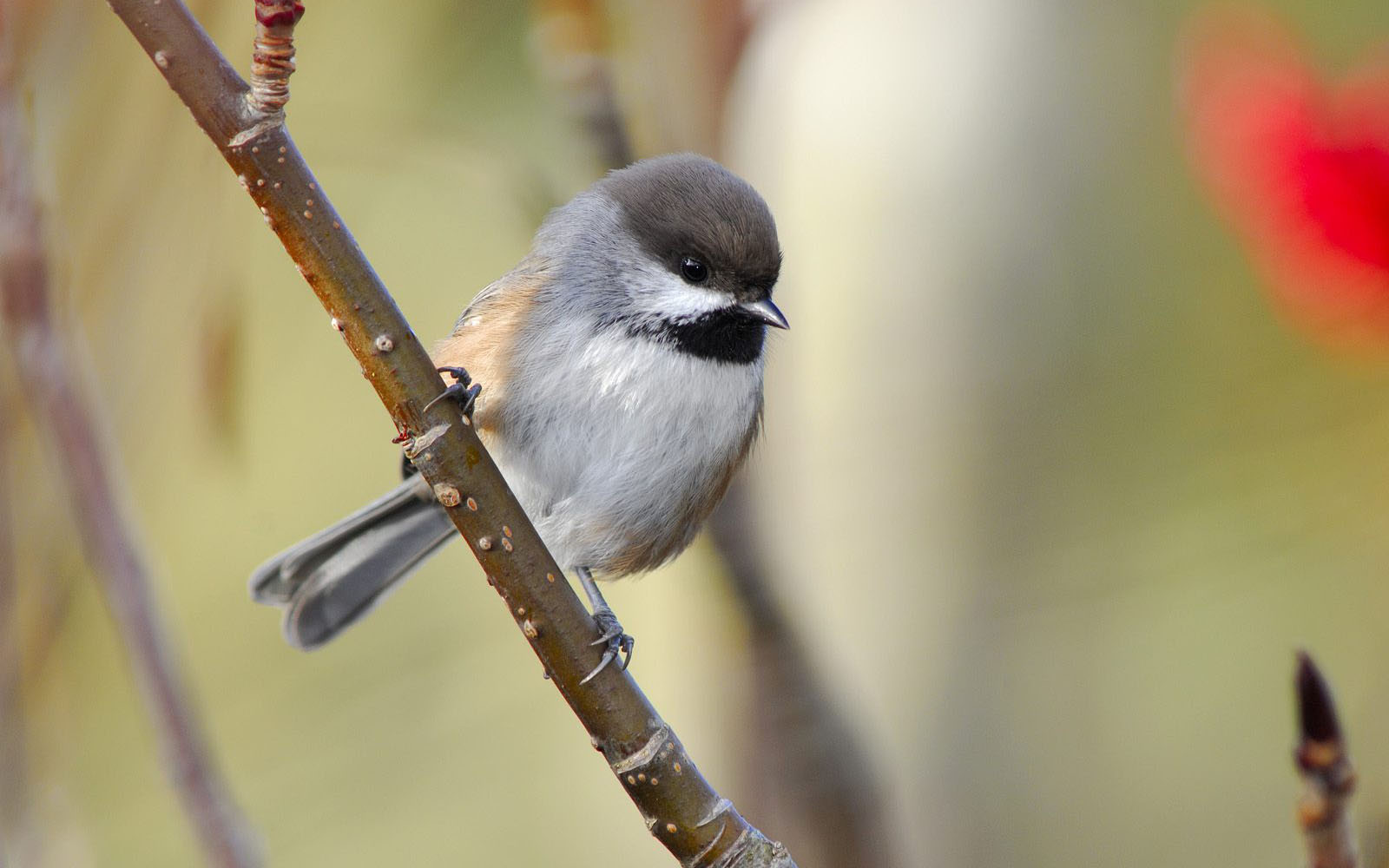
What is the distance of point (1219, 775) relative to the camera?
12.6ft

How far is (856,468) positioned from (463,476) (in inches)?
92.3

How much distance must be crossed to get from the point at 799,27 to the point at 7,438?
5.39ft

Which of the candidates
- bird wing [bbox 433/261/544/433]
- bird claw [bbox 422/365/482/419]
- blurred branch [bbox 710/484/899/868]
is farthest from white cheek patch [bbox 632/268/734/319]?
bird claw [bbox 422/365/482/419]

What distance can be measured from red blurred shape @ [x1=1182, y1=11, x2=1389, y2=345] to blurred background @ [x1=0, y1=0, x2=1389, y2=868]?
32 centimetres

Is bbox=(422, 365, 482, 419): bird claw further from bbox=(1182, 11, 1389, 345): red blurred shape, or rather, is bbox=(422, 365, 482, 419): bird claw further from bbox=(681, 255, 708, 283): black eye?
bbox=(1182, 11, 1389, 345): red blurred shape

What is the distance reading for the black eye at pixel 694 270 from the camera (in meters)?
2.08

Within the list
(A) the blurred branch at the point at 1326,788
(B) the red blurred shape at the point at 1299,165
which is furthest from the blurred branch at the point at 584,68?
(A) the blurred branch at the point at 1326,788

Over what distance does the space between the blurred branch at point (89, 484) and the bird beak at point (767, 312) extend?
1.07m

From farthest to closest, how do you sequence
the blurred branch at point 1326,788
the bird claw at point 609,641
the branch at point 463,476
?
the bird claw at point 609,641 → the branch at point 463,476 → the blurred branch at point 1326,788

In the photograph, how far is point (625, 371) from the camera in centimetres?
199

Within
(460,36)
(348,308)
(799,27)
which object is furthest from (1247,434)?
(348,308)

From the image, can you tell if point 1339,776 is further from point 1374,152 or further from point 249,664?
point 249,664

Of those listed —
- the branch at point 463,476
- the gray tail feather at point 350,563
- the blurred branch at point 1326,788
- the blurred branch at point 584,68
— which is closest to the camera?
the blurred branch at point 1326,788

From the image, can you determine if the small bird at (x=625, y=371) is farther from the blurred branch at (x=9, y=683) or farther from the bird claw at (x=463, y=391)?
the blurred branch at (x=9, y=683)
